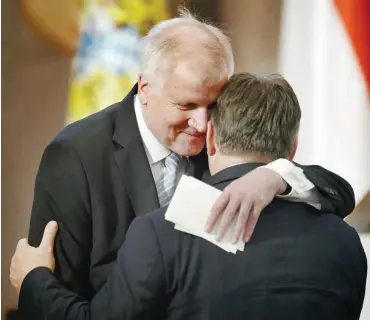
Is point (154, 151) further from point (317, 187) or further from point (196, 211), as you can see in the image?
point (317, 187)

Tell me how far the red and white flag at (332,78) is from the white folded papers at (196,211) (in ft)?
1.29

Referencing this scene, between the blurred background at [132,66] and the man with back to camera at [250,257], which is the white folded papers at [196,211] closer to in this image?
the man with back to camera at [250,257]

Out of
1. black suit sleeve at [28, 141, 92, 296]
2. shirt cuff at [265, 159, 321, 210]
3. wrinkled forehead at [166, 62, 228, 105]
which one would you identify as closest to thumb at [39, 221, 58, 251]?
black suit sleeve at [28, 141, 92, 296]

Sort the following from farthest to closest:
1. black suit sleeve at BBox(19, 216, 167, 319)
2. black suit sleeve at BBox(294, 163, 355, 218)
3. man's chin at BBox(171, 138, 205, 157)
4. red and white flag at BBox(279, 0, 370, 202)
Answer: red and white flag at BBox(279, 0, 370, 202), man's chin at BBox(171, 138, 205, 157), black suit sleeve at BBox(294, 163, 355, 218), black suit sleeve at BBox(19, 216, 167, 319)

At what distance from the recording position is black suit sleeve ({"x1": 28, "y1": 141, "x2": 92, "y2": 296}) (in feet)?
4.52

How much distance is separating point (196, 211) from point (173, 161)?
0.91ft

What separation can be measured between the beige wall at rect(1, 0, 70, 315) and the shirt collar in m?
0.21

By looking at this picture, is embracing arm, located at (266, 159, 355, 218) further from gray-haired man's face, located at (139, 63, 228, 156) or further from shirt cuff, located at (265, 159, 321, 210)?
gray-haired man's face, located at (139, 63, 228, 156)

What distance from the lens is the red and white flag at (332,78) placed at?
1.52 meters

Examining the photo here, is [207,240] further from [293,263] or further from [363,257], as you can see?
[363,257]

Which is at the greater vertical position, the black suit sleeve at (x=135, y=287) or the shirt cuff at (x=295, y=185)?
the shirt cuff at (x=295, y=185)

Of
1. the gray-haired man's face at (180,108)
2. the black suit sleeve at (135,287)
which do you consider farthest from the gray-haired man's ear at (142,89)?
the black suit sleeve at (135,287)

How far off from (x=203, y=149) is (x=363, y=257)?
Answer: 413mm

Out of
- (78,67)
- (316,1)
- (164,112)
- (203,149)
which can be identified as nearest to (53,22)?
(78,67)
